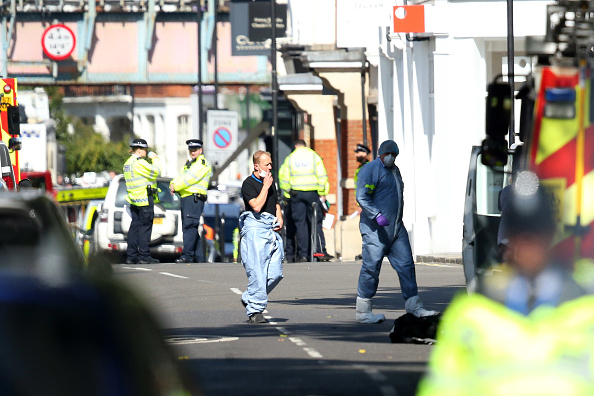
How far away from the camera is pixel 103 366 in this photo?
3113mm

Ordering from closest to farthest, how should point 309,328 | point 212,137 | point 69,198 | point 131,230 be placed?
1. point 309,328
2. point 131,230
3. point 212,137
4. point 69,198

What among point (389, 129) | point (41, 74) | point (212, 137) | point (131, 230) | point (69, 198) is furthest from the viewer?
point (41, 74)

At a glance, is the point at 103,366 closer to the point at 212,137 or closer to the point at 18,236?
the point at 18,236

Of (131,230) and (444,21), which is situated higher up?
(444,21)

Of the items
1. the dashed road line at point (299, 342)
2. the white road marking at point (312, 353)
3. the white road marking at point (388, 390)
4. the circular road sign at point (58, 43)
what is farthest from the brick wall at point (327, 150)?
the circular road sign at point (58, 43)

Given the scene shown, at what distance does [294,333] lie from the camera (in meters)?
12.3

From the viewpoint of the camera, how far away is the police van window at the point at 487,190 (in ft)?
43.5

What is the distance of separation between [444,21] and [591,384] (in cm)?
1914

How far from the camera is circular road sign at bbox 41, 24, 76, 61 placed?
86875 mm

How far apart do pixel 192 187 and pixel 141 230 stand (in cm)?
113

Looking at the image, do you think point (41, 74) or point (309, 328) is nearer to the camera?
point (309, 328)

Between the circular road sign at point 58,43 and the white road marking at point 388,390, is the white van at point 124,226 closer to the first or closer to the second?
the white road marking at point 388,390

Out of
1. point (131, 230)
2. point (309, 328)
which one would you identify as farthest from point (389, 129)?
point (309, 328)

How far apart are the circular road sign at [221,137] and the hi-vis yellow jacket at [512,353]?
2801 centimetres
